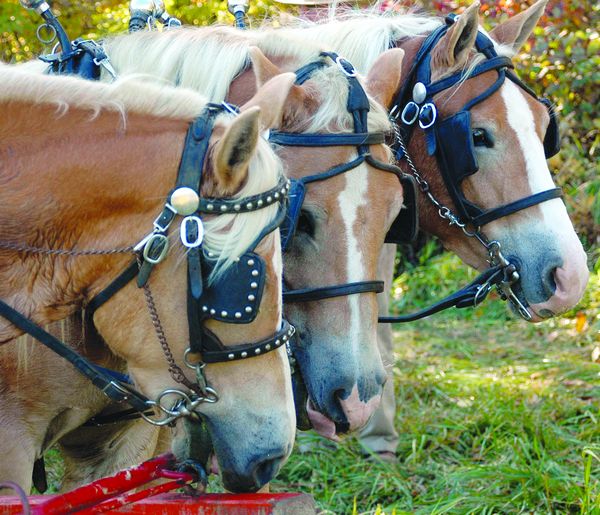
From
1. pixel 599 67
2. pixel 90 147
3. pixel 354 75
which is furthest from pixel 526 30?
pixel 599 67

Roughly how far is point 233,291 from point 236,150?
32 centimetres

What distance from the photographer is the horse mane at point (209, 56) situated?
2881 mm

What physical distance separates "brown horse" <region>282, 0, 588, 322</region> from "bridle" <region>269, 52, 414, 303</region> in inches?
21.3

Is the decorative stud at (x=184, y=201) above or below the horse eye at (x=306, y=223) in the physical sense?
above

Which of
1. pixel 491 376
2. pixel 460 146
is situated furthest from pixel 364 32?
pixel 491 376

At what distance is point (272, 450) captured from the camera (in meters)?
2.10

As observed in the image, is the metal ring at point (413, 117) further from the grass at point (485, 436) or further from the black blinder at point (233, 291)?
the black blinder at point (233, 291)

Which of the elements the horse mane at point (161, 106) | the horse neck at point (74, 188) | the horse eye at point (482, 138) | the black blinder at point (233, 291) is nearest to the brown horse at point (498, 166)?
the horse eye at point (482, 138)

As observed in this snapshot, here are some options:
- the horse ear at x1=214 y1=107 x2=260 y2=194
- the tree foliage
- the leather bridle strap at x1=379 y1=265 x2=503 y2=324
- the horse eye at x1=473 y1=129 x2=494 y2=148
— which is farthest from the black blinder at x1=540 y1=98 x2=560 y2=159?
the tree foliage

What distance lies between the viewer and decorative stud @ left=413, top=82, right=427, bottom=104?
3.37 metres

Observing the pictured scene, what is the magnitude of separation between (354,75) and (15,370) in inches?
54.7

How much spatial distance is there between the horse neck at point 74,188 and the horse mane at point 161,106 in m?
0.02

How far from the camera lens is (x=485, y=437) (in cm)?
450

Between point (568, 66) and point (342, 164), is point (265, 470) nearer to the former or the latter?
point (342, 164)
